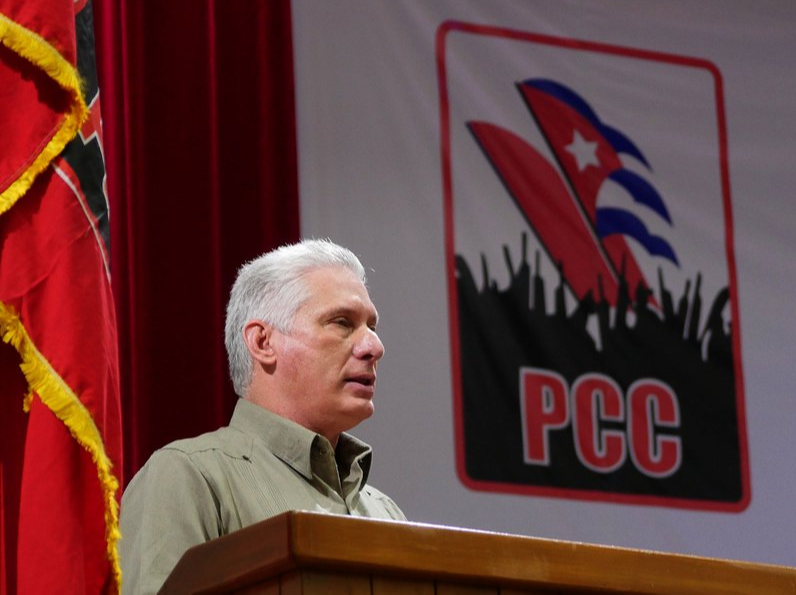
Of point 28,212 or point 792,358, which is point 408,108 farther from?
point 28,212

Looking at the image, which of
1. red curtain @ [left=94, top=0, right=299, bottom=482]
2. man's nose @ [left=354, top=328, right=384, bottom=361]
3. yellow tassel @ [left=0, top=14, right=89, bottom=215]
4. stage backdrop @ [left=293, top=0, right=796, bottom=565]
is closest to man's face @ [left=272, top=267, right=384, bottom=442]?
man's nose @ [left=354, top=328, right=384, bottom=361]

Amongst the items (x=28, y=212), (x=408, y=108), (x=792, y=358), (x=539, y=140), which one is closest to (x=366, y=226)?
(x=408, y=108)

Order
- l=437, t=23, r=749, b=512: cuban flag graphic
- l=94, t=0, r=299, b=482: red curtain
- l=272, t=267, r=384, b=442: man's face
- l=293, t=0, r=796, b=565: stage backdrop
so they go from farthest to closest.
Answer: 1. l=437, t=23, r=749, b=512: cuban flag graphic
2. l=293, t=0, r=796, b=565: stage backdrop
3. l=94, t=0, r=299, b=482: red curtain
4. l=272, t=267, r=384, b=442: man's face

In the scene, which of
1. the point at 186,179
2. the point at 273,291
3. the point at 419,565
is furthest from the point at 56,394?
the point at 186,179

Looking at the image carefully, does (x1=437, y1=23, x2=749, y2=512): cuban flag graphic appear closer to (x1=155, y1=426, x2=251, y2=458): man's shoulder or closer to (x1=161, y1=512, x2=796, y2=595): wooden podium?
(x1=155, y1=426, x2=251, y2=458): man's shoulder

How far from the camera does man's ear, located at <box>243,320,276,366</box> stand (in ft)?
8.61

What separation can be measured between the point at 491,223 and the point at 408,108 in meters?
0.38

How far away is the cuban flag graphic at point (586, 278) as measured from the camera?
4.15 m

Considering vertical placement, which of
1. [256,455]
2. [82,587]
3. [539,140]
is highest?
[539,140]

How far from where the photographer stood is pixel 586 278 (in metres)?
4.34

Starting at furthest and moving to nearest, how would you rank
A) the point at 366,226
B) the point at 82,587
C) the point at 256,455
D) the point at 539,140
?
the point at 539,140
the point at 366,226
the point at 256,455
the point at 82,587

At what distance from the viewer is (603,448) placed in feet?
13.9

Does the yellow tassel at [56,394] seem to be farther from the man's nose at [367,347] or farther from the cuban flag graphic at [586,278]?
the cuban flag graphic at [586,278]

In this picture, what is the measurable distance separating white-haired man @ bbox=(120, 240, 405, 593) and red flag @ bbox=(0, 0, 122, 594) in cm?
7
